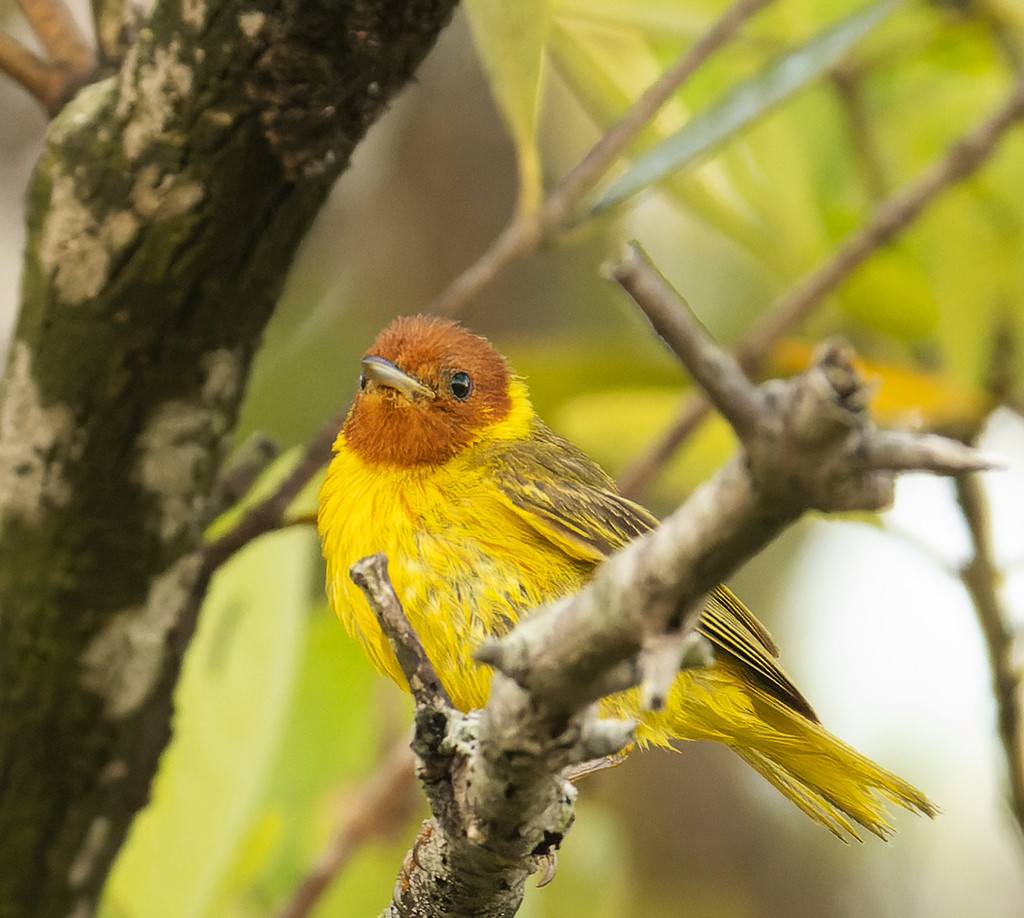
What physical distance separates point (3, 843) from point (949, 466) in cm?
199

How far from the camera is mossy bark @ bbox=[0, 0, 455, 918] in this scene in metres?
1.94

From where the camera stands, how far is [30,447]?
2.22 metres

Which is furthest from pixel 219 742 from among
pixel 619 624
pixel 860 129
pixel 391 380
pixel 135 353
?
pixel 860 129

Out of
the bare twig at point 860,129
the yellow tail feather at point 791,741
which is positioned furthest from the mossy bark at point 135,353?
the bare twig at point 860,129

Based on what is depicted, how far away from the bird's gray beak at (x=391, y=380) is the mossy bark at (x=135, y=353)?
0.47m

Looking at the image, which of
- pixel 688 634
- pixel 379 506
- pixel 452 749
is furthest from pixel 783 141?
pixel 688 634

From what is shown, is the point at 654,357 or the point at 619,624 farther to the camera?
the point at 654,357

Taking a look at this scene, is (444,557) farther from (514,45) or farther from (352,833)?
(514,45)

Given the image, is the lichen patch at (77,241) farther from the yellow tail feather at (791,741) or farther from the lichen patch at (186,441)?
the yellow tail feather at (791,741)

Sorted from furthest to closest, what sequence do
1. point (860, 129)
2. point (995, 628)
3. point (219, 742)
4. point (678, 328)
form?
point (860, 129) → point (219, 742) → point (995, 628) → point (678, 328)

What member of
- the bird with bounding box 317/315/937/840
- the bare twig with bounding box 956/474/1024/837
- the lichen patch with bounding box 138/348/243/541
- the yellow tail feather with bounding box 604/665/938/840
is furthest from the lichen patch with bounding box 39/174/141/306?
the bare twig with bounding box 956/474/1024/837

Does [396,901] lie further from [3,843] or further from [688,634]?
[688,634]

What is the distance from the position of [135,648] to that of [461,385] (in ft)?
2.99

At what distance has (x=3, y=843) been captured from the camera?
2.34 m
